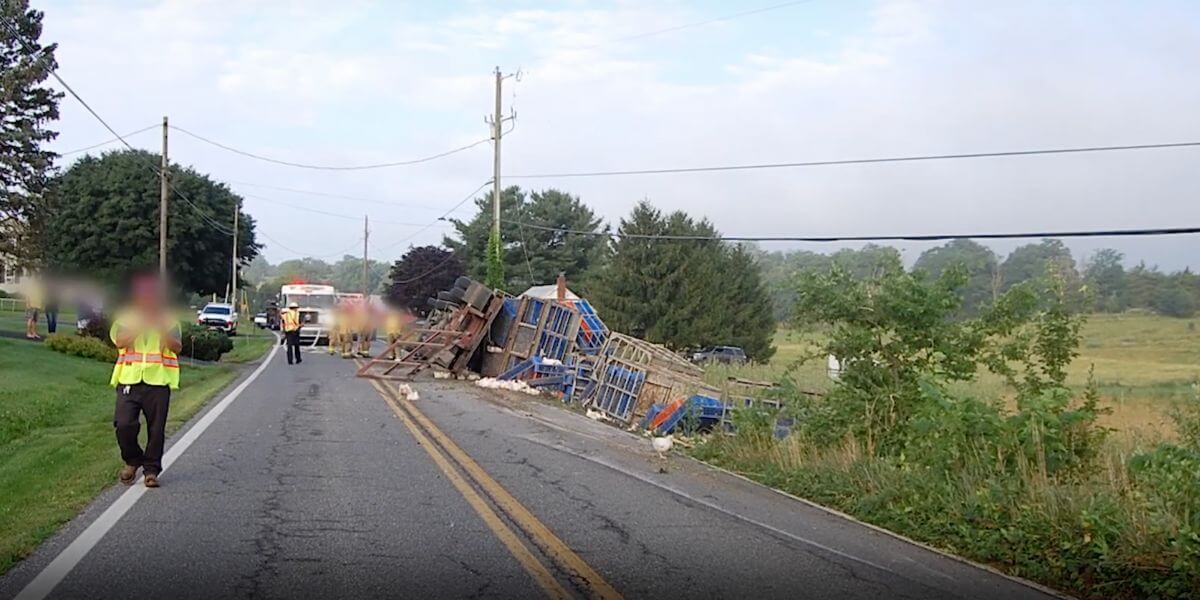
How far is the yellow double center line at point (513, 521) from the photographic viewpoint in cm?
717

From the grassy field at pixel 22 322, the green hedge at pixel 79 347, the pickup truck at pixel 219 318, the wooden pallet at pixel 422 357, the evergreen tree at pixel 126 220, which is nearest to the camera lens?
the wooden pallet at pixel 422 357

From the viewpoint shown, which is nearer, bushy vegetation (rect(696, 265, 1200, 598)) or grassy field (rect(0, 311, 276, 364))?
bushy vegetation (rect(696, 265, 1200, 598))

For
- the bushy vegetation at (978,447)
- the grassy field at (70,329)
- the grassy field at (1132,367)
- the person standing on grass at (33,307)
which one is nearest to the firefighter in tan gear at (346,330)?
the grassy field at (70,329)

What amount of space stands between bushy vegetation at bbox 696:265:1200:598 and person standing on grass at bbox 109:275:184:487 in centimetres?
612

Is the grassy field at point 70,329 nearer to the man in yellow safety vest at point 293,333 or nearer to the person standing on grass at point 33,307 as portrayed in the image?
the person standing on grass at point 33,307

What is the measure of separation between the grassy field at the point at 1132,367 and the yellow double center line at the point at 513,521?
4237 mm

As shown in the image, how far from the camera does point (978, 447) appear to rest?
9.95 meters

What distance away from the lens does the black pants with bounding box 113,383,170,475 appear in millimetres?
10359

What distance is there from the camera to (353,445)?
13633mm

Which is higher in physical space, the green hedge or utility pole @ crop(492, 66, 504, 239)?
utility pole @ crop(492, 66, 504, 239)

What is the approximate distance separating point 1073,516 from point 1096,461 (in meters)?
2.06

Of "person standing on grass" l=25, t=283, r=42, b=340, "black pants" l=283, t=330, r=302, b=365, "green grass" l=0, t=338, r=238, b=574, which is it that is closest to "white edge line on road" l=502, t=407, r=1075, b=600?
"green grass" l=0, t=338, r=238, b=574

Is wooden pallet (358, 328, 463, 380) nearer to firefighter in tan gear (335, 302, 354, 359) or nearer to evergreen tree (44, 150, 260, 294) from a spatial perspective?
firefighter in tan gear (335, 302, 354, 359)

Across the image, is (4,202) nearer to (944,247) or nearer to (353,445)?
(353,445)
